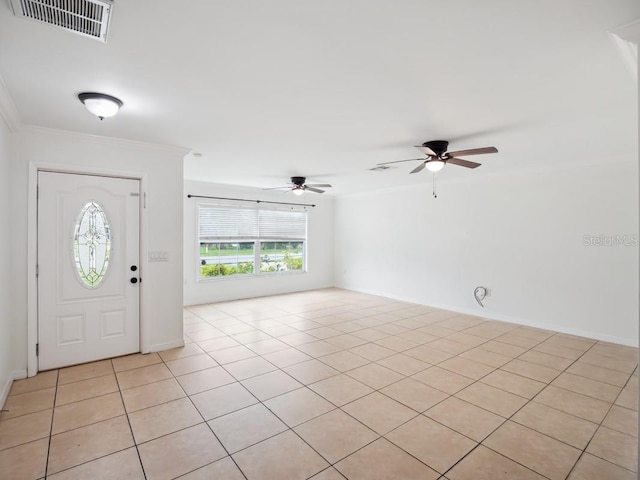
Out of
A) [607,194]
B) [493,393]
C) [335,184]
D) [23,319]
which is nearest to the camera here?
[493,393]

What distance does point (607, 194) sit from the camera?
4.40 meters

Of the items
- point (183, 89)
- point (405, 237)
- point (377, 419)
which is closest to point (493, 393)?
point (377, 419)

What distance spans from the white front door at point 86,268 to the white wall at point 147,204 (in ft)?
0.37

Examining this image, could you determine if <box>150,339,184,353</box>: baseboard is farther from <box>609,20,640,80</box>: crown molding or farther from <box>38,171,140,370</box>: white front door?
<box>609,20,640,80</box>: crown molding

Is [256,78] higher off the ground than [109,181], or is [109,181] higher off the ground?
[256,78]

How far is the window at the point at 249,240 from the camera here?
21.9 feet

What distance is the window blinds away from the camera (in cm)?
666

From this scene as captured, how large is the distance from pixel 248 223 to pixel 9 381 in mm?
4666

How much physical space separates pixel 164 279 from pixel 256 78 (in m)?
2.83

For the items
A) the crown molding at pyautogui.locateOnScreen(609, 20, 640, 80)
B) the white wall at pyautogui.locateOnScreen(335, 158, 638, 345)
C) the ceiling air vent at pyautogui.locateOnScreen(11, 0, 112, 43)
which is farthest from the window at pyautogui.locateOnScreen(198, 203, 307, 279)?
the crown molding at pyautogui.locateOnScreen(609, 20, 640, 80)

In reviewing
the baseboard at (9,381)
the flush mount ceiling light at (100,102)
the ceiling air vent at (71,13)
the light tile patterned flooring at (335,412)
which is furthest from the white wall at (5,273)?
the ceiling air vent at (71,13)

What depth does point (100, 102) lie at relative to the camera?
2486 mm

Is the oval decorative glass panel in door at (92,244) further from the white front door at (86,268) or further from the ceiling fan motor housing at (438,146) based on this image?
the ceiling fan motor housing at (438,146)

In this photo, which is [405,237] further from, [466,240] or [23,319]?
[23,319]
